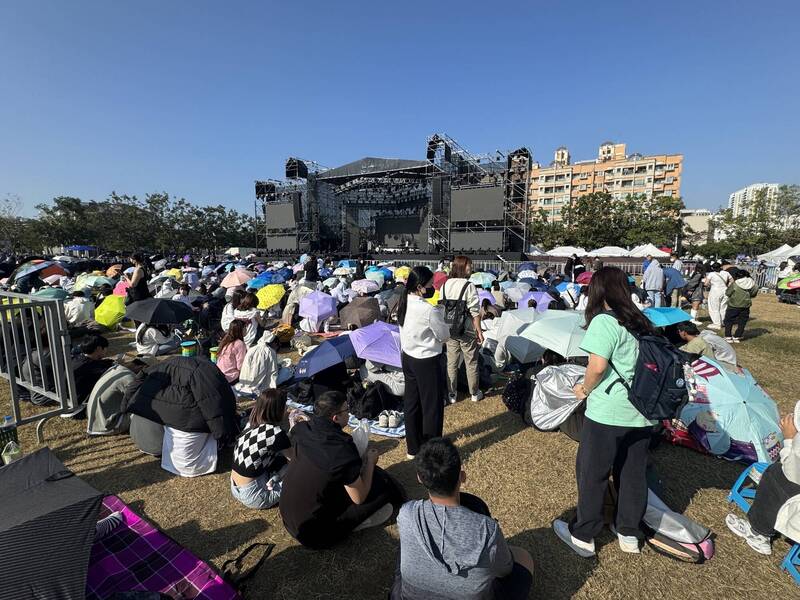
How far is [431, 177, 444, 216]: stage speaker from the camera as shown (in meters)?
26.5

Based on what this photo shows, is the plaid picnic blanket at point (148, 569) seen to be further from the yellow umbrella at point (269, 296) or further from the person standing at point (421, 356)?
the yellow umbrella at point (269, 296)

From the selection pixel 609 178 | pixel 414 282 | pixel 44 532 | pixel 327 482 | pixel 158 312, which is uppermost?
pixel 609 178

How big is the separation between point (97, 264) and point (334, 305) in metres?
12.9

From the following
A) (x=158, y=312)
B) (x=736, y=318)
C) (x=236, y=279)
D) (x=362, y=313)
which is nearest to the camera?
(x=158, y=312)

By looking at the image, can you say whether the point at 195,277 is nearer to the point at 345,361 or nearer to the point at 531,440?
the point at 345,361

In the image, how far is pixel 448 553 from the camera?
1.46m

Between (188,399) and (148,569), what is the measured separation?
115 centimetres

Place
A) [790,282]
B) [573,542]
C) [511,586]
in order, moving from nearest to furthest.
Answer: [511,586] < [573,542] < [790,282]

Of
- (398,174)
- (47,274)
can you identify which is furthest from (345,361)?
(398,174)

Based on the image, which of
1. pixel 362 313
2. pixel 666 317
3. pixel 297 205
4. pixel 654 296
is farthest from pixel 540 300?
pixel 297 205

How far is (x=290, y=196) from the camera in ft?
107

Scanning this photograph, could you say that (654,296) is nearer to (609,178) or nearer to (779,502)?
(779,502)

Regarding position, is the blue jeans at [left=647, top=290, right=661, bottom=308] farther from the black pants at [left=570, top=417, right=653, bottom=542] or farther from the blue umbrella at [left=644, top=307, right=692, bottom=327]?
the black pants at [left=570, top=417, right=653, bottom=542]

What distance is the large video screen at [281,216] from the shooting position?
32375 mm
